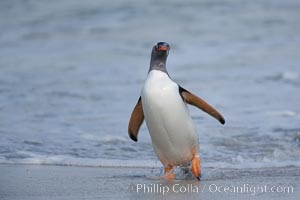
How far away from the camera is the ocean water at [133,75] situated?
6.90 m

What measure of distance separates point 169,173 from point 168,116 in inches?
18.0

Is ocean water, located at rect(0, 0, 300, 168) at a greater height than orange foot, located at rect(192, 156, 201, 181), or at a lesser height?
greater

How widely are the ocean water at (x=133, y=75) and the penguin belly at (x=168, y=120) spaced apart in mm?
643

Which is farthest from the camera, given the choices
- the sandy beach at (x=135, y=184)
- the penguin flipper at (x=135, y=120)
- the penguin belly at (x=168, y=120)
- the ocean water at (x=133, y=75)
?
the ocean water at (x=133, y=75)

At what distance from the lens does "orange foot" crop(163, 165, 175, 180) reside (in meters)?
5.48

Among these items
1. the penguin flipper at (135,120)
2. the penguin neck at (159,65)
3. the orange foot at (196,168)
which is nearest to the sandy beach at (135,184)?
the orange foot at (196,168)

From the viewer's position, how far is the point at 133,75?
456 inches

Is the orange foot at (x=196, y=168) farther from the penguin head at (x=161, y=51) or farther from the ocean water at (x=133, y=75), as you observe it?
the penguin head at (x=161, y=51)

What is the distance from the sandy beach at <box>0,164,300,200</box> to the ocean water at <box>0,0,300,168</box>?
Result: 35cm

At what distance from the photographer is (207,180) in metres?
5.40

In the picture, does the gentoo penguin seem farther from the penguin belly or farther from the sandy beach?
the sandy beach

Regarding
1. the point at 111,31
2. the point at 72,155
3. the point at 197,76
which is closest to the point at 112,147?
the point at 72,155

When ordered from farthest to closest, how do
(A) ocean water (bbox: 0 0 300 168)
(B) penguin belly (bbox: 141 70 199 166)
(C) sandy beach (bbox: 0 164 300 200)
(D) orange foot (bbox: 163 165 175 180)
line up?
(A) ocean water (bbox: 0 0 300 168) → (D) orange foot (bbox: 163 165 175 180) → (B) penguin belly (bbox: 141 70 199 166) → (C) sandy beach (bbox: 0 164 300 200)

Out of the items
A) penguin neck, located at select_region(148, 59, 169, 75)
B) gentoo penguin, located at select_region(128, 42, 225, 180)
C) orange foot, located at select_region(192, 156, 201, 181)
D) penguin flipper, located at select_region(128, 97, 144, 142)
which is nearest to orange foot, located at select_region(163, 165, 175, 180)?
gentoo penguin, located at select_region(128, 42, 225, 180)
